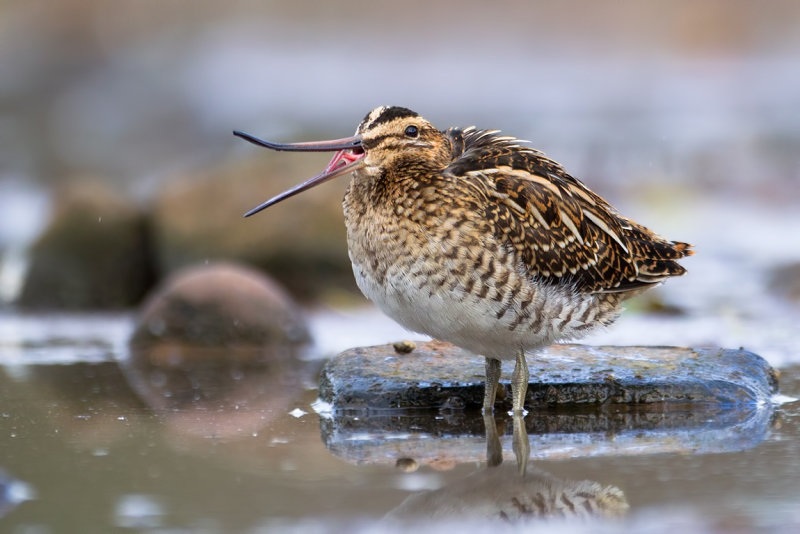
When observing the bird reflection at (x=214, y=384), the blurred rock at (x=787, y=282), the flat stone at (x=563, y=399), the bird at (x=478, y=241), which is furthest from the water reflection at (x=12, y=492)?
the blurred rock at (x=787, y=282)

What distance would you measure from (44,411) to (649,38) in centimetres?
2061

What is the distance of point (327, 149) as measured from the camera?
621 centimetres

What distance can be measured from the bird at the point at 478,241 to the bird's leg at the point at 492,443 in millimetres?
144

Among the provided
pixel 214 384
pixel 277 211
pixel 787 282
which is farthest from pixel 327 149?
pixel 787 282

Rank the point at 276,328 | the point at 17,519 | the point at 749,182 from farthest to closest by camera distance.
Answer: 1. the point at 749,182
2. the point at 276,328
3. the point at 17,519

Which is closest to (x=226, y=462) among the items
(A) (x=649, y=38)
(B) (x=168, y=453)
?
(B) (x=168, y=453)

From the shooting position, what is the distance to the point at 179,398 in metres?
7.33

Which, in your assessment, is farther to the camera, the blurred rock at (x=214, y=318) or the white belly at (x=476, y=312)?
the blurred rock at (x=214, y=318)

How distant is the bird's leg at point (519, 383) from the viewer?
650 cm

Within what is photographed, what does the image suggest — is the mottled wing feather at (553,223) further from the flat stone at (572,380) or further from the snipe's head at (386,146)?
the flat stone at (572,380)

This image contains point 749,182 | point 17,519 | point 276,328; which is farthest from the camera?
point 749,182

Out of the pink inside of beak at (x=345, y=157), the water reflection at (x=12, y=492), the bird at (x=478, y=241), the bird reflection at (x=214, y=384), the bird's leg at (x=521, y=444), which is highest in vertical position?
the pink inside of beak at (x=345, y=157)

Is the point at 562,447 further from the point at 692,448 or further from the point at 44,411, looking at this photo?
the point at 44,411

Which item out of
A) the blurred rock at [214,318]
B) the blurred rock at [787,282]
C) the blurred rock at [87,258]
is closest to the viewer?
the blurred rock at [214,318]
